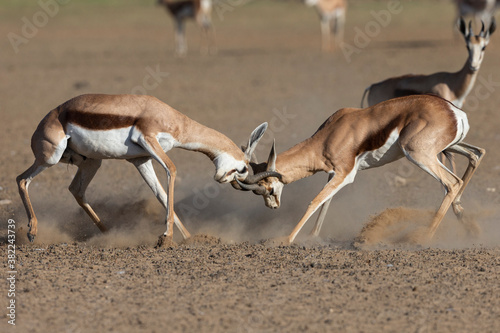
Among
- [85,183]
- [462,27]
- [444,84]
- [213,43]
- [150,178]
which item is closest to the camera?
[150,178]

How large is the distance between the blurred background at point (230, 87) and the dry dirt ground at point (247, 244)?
0.05 m

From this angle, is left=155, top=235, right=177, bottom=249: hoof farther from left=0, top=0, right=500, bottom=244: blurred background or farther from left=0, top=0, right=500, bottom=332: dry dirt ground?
left=0, top=0, right=500, bottom=244: blurred background

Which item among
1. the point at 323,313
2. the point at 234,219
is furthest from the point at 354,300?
the point at 234,219

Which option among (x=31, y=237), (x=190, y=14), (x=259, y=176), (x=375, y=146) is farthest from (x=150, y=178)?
(x=190, y=14)

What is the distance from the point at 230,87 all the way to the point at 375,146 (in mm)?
12268

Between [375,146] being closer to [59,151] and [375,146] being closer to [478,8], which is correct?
[59,151]

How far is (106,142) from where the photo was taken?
7.61m

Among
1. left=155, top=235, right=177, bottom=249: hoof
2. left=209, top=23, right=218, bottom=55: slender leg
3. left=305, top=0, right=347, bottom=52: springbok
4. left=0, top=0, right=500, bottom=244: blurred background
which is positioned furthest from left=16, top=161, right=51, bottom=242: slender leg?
left=305, top=0, right=347, bottom=52: springbok

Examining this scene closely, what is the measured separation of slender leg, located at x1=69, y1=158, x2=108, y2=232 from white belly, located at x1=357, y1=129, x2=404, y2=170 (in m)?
2.93

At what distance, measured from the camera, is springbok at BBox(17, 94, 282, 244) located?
7.60 m

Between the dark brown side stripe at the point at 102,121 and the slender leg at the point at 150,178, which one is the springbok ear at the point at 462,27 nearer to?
the slender leg at the point at 150,178

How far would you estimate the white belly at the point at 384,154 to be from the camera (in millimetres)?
7679

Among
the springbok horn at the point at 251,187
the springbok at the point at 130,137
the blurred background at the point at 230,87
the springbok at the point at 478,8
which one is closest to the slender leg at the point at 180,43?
the blurred background at the point at 230,87

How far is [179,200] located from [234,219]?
105 cm
